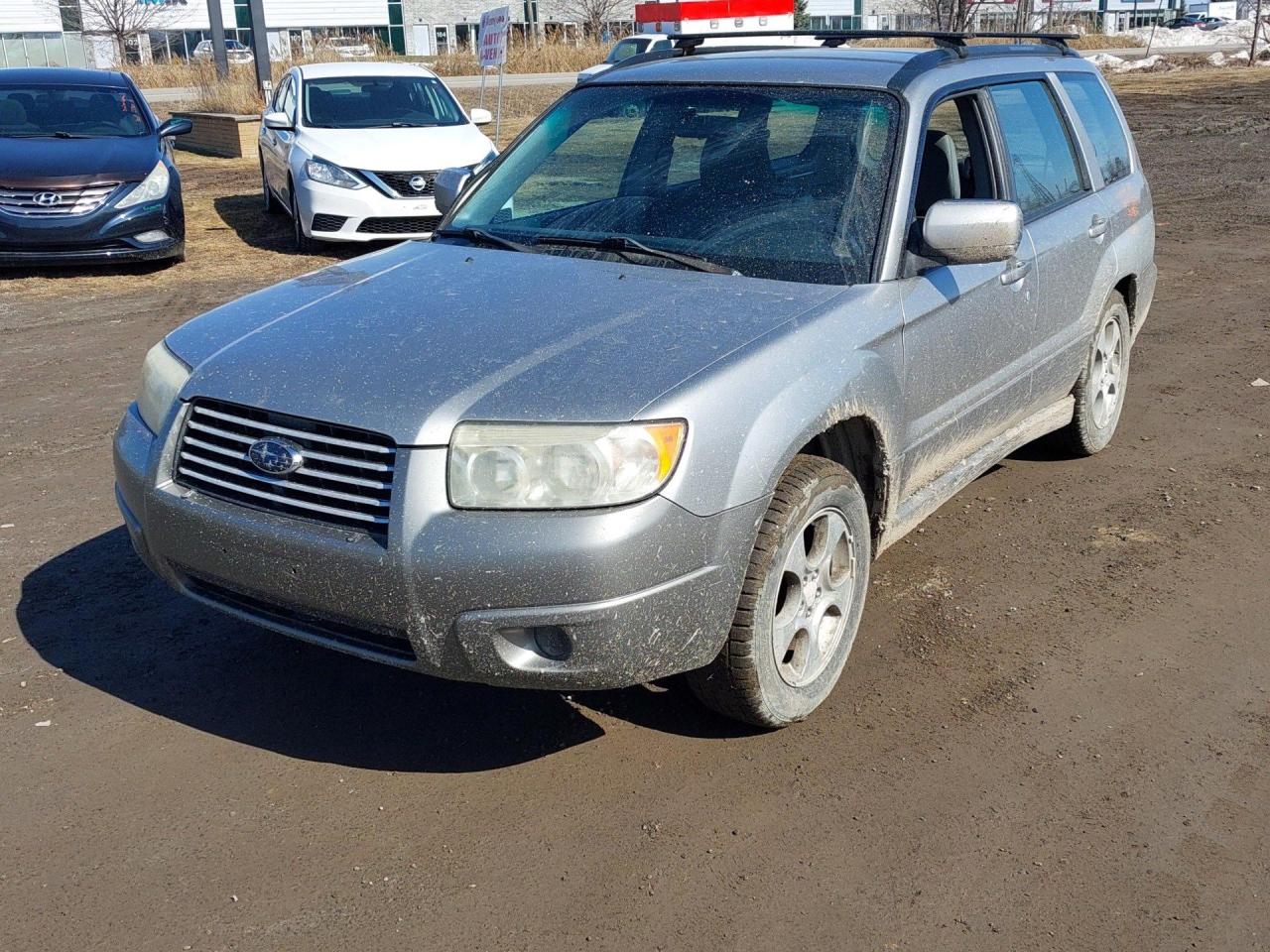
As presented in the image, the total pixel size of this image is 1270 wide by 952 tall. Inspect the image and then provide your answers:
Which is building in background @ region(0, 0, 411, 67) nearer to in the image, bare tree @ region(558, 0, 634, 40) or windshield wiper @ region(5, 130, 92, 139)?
bare tree @ region(558, 0, 634, 40)

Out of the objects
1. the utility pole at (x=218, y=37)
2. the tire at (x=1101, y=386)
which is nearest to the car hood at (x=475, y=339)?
the tire at (x=1101, y=386)

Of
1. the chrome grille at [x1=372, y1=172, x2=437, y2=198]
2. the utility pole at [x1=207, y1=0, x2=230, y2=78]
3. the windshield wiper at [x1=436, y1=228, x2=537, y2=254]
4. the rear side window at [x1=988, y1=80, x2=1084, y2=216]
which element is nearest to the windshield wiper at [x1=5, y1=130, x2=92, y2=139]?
the chrome grille at [x1=372, y1=172, x2=437, y2=198]

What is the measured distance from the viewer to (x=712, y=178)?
4.40 metres

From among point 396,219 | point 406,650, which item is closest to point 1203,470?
point 406,650

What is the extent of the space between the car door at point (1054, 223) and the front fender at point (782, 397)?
4.17 ft

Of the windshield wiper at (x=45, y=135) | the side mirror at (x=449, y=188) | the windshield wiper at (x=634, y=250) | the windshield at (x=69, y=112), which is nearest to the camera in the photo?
the windshield wiper at (x=634, y=250)

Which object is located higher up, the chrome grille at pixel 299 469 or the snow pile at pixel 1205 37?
the chrome grille at pixel 299 469

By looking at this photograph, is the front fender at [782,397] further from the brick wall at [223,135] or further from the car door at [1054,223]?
the brick wall at [223,135]

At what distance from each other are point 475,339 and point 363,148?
889 cm

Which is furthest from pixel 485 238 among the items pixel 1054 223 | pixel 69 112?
pixel 69 112

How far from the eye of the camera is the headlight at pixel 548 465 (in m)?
3.12

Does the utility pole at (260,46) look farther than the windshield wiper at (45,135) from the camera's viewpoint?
Yes

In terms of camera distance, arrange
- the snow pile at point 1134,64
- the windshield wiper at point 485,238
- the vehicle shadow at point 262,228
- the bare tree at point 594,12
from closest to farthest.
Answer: the windshield wiper at point 485,238, the vehicle shadow at point 262,228, the snow pile at point 1134,64, the bare tree at point 594,12

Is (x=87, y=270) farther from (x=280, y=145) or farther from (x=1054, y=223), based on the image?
(x=1054, y=223)
